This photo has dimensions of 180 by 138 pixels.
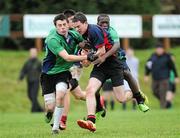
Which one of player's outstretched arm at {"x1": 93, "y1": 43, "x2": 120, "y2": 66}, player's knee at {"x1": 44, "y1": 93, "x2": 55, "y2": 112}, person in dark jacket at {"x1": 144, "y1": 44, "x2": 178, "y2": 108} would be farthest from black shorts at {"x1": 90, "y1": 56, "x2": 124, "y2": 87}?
person in dark jacket at {"x1": 144, "y1": 44, "x2": 178, "y2": 108}

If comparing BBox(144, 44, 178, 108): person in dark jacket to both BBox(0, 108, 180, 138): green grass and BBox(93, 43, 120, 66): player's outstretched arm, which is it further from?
BBox(93, 43, 120, 66): player's outstretched arm

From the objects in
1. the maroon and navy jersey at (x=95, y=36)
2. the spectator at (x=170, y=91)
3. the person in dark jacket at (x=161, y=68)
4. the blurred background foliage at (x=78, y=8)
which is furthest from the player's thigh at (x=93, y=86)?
the blurred background foliage at (x=78, y=8)

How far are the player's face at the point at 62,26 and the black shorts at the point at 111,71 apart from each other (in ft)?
3.51

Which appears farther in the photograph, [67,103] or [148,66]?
[148,66]

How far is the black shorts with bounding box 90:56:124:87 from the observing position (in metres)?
14.7

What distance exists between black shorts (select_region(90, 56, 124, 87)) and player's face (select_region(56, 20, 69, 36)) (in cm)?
107

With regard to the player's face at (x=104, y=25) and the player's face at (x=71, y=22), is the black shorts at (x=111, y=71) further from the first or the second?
the player's face at (x=71, y=22)

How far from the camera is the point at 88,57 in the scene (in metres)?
13.6

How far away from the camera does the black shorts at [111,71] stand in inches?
580

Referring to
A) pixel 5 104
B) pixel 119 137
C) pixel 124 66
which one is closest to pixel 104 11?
pixel 5 104

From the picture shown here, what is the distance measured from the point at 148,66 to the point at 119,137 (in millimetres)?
13667

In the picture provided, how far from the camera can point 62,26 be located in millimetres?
13977

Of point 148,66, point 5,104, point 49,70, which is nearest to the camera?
point 49,70

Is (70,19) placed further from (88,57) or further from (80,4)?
(80,4)
